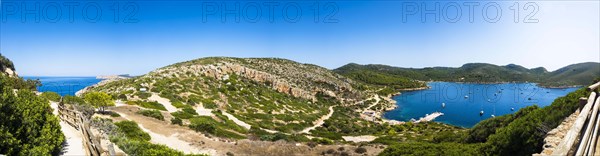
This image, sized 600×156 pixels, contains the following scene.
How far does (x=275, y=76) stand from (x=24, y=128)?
76.4 metres

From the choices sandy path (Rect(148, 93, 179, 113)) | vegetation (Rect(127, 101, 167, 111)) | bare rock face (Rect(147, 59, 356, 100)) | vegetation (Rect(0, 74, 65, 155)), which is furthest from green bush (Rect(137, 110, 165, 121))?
bare rock face (Rect(147, 59, 356, 100))

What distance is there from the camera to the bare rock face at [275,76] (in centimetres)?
6723

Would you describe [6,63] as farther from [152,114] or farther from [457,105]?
[457,105]

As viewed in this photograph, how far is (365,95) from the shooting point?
105062mm

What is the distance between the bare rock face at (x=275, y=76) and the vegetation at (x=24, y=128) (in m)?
50.2

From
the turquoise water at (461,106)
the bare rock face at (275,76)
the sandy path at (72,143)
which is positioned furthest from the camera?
the turquoise water at (461,106)

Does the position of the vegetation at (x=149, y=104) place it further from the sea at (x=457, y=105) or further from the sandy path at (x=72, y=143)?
the sea at (x=457, y=105)

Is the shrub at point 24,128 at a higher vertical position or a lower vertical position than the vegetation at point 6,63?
lower

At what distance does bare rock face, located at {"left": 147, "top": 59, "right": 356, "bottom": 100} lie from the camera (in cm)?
6723

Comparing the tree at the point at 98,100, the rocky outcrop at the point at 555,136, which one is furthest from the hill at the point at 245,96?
the rocky outcrop at the point at 555,136

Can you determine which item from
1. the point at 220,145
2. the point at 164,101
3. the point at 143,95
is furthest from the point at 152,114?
the point at 143,95

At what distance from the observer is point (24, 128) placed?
8273 mm

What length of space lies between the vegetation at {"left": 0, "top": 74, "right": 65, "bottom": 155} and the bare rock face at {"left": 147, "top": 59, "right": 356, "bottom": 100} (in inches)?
1977

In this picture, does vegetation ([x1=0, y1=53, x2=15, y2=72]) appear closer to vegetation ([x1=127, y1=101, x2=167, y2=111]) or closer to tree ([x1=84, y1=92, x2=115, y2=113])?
vegetation ([x1=127, y1=101, x2=167, y2=111])
